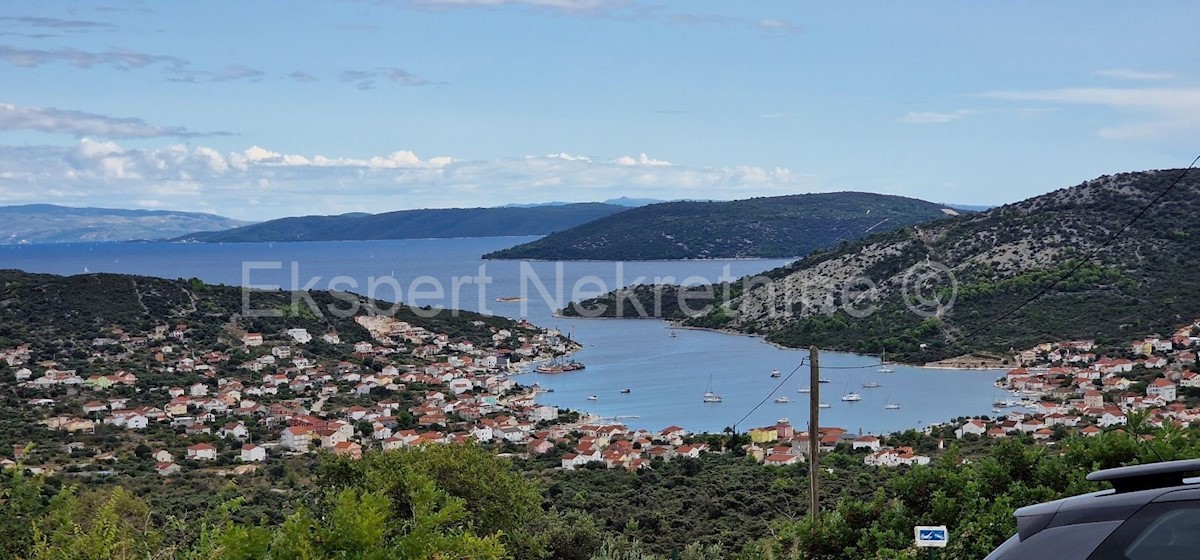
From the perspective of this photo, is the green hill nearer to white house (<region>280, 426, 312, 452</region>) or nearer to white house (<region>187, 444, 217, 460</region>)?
white house (<region>280, 426, 312, 452</region>)

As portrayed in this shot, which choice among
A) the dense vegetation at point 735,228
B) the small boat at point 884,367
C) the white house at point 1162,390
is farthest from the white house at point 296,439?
the dense vegetation at point 735,228

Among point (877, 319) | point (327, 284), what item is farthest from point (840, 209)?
point (877, 319)

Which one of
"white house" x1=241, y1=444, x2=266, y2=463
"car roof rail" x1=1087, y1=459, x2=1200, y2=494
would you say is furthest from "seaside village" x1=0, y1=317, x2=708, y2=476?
"car roof rail" x1=1087, y1=459, x2=1200, y2=494

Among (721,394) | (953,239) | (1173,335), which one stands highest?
Answer: (953,239)

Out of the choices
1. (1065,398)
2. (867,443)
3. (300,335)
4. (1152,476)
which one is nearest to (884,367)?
(1065,398)

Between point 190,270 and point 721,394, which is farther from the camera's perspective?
point 190,270

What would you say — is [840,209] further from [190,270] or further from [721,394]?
[721,394]

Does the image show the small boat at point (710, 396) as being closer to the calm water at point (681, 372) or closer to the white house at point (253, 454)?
the calm water at point (681, 372)
